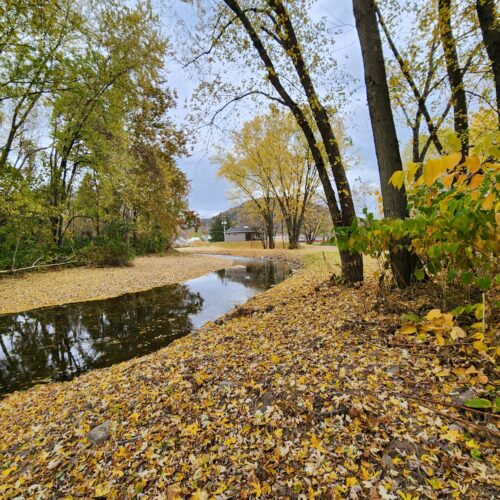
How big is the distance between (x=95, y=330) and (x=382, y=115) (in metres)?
6.57

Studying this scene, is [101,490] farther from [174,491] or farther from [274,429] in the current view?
[274,429]

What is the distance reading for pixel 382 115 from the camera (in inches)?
141

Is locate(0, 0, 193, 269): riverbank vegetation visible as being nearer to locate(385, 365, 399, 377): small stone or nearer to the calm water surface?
the calm water surface

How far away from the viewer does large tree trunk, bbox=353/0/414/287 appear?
3.54m

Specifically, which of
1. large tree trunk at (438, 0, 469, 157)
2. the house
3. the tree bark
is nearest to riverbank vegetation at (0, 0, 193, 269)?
the tree bark

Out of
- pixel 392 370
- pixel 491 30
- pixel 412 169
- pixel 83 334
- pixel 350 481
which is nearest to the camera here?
→ pixel 412 169

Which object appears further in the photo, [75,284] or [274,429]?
[75,284]

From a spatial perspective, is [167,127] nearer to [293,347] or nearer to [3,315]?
[3,315]

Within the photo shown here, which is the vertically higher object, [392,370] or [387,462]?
[392,370]

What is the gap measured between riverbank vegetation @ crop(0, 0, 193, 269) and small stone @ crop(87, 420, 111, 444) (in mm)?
7631

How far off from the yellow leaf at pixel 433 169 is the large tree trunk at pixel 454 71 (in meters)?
4.21

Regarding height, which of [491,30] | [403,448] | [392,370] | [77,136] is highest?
[77,136]

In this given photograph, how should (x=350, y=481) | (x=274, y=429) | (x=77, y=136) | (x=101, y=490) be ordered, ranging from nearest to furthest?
1. (x=350, y=481)
2. (x=101, y=490)
3. (x=274, y=429)
4. (x=77, y=136)

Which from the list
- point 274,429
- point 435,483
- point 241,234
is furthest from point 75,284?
point 241,234
